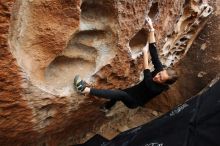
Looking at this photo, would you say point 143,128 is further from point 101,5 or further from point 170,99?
point 170,99

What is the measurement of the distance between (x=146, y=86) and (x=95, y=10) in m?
0.68

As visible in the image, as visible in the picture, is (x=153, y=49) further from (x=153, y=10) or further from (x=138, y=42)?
(x=153, y=10)

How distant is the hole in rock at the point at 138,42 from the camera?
3214 mm

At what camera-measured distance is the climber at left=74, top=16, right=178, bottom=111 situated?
271 centimetres

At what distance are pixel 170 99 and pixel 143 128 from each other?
1.49m

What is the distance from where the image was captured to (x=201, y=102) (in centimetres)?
273

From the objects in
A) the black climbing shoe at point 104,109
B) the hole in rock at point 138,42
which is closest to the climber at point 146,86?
the hole in rock at point 138,42

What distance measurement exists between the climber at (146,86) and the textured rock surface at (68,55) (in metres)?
0.09

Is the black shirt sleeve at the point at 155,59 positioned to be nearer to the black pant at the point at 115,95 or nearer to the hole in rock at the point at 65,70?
the black pant at the point at 115,95

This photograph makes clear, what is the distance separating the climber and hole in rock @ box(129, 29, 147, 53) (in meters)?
0.12

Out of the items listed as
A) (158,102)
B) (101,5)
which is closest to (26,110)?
(101,5)

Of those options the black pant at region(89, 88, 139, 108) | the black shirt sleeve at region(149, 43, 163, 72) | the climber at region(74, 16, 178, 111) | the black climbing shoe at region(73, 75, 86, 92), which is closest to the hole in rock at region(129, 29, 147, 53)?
the climber at region(74, 16, 178, 111)

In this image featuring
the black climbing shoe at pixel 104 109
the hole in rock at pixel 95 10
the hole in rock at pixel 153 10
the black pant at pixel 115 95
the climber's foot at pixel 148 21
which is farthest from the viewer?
the black climbing shoe at pixel 104 109

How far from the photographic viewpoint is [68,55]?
270 centimetres
